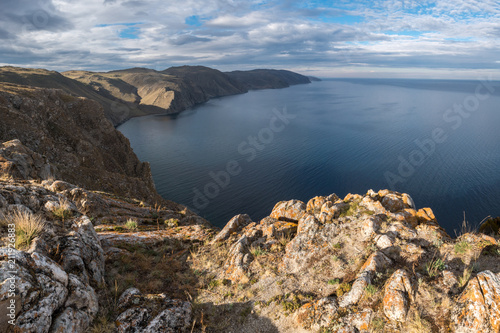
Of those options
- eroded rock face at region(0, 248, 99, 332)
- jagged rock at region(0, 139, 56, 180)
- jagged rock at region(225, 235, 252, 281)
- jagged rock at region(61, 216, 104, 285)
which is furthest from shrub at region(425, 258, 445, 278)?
jagged rock at region(0, 139, 56, 180)

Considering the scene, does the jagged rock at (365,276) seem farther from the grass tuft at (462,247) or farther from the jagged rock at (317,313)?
the grass tuft at (462,247)

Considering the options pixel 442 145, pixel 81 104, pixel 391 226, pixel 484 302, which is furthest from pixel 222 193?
pixel 442 145

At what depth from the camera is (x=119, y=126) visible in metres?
152

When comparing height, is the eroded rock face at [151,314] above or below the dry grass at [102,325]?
below

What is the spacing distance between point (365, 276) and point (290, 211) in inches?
311

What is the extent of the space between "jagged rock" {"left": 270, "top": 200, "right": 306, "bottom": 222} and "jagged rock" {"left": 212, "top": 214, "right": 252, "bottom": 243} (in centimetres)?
211

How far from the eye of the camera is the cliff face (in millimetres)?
33344

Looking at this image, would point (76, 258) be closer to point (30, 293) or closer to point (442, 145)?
point (30, 293)

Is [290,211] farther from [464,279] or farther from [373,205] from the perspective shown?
[464,279]

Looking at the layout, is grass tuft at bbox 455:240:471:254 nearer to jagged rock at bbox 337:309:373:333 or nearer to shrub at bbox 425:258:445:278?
shrub at bbox 425:258:445:278

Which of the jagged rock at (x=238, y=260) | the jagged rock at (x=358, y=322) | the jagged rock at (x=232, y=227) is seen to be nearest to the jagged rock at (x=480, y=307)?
the jagged rock at (x=358, y=322)

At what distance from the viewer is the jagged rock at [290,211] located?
1623cm

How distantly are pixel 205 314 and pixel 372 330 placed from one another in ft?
18.7

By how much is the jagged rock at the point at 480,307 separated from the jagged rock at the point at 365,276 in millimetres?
2433
